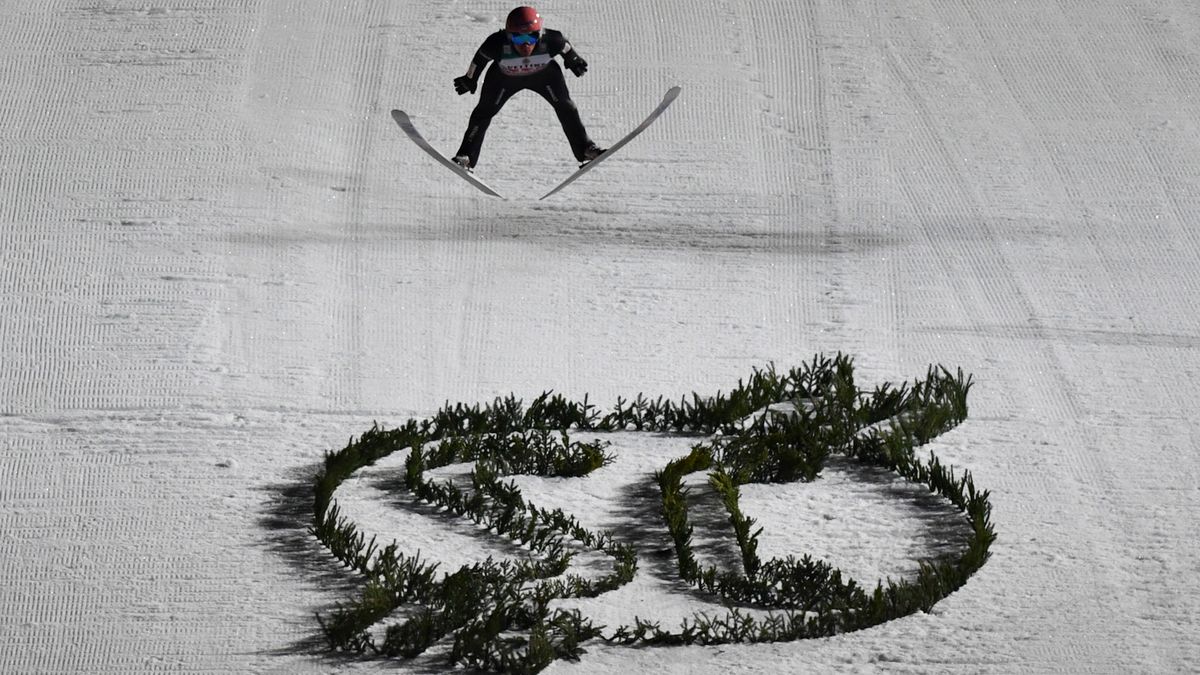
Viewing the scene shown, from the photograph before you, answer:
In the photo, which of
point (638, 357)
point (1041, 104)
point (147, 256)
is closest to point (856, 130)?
point (1041, 104)

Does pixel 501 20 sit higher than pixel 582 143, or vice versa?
pixel 501 20

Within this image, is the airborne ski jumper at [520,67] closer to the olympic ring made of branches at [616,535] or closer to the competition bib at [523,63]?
the competition bib at [523,63]

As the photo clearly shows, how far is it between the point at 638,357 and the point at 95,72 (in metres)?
5.64

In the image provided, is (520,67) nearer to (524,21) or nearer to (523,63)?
(523,63)

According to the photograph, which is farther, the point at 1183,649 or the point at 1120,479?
the point at 1120,479

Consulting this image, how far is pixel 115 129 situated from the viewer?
468 inches

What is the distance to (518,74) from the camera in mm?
8375

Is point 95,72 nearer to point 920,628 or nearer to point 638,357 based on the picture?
point 638,357

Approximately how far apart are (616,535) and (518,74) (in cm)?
243

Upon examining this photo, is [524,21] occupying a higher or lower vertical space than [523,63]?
higher

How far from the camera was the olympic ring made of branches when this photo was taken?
7078mm

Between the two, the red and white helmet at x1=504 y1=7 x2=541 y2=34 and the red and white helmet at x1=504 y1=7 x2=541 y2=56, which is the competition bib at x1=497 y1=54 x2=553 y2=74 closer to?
the red and white helmet at x1=504 y1=7 x2=541 y2=56

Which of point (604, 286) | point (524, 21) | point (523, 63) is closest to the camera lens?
point (524, 21)

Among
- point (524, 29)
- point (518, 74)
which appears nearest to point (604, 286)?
point (518, 74)
